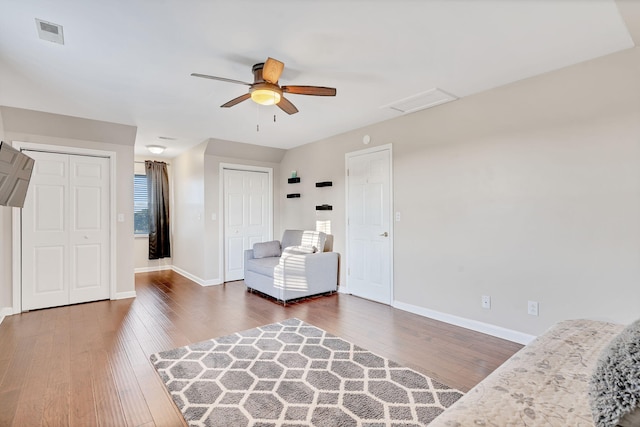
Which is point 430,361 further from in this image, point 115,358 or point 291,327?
point 115,358

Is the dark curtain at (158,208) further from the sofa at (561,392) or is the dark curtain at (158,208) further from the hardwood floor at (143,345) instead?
the sofa at (561,392)

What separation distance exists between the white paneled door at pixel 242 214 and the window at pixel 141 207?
7.16 ft

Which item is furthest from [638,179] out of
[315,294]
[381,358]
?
[315,294]

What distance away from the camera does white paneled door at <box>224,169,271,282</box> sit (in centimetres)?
572

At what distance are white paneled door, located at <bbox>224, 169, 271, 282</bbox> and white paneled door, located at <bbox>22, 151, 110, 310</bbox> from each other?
184cm

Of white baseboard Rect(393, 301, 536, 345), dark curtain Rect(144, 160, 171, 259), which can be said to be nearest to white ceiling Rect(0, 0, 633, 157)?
white baseboard Rect(393, 301, 536, 345)

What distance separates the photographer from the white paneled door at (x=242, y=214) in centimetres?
572

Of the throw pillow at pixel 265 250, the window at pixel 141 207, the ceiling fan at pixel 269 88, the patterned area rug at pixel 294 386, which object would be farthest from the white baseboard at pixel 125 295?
the ceiling fan at pixel 269 88

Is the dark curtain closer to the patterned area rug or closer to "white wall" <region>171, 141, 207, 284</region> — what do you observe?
"white wall" <region>171, 141, 207, 284</region>

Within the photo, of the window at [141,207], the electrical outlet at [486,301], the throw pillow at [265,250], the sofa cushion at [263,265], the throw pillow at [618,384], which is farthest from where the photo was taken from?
the window at [141,207]

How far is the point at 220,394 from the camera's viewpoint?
214 centimetres

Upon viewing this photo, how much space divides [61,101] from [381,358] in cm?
431

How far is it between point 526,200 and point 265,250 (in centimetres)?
370

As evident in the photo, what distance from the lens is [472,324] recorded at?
333 cm
